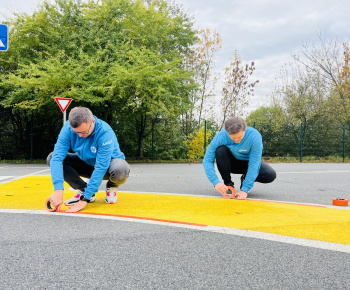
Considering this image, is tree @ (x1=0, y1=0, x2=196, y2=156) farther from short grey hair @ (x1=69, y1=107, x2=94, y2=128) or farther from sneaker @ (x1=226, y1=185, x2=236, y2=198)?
short grey hair @ (x1=69, y1=107, x2=94, y2=128)

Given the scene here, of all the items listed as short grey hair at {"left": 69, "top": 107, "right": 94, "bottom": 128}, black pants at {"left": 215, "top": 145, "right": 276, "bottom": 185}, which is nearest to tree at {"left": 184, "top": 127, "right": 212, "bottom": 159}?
black pants at {"left": 215, "top": 145, "right": 276, "bottom": 185}

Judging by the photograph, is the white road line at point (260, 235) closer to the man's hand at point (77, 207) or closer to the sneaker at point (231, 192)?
the man's hand at point (77, 207)

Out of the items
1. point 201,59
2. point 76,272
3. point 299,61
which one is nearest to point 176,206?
point 76,272

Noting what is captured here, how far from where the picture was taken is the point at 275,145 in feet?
57.3

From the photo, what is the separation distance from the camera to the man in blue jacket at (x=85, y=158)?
10.6 ft

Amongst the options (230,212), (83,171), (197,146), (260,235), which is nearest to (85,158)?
(83,171)

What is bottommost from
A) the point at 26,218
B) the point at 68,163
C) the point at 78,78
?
the point at 26,218

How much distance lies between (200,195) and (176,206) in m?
0.98

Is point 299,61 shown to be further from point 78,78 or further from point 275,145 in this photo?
point 78,78

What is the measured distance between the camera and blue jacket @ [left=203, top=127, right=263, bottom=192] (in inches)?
165

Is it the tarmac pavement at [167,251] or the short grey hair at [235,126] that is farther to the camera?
the short grey hair at [235,126]

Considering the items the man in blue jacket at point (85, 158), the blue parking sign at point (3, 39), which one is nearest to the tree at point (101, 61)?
the blue parking sign at point (3, 39)

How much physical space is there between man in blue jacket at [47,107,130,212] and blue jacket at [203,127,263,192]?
1.13 metres

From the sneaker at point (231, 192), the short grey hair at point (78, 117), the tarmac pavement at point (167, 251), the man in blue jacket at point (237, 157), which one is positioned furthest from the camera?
the sneaker at point (231, 192)
